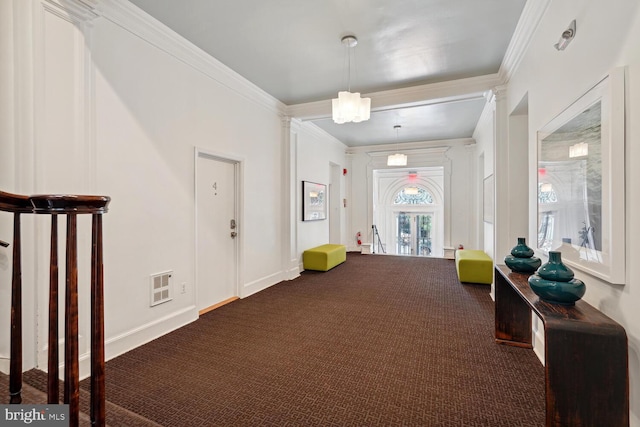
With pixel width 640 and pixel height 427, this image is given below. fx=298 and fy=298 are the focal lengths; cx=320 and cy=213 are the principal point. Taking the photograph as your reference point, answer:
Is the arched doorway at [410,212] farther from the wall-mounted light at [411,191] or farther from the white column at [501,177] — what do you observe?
the white column at [501,177]

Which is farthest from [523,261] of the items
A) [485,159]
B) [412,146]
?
[412,146]

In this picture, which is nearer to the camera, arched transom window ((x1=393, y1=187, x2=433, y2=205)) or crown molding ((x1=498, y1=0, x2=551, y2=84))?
crown molding ((x1=498, y1=0, x2=551, y2=84))

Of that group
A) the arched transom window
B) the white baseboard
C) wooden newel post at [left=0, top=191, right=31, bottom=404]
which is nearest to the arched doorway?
the arched transom window

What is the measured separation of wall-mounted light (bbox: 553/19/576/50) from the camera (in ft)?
5.93

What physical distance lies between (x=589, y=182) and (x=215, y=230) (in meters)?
3.46

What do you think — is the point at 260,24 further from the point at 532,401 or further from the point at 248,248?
the point at 532,401

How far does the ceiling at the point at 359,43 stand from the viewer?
2.51m

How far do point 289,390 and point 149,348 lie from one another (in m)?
1.40

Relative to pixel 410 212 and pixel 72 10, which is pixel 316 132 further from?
pixel 410 212

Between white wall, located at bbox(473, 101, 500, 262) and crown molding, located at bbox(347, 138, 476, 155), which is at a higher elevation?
crown molding, located at bbox(347, 138, 476, 155)

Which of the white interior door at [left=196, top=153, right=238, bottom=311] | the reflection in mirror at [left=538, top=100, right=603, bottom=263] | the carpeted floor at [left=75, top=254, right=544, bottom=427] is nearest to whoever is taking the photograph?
the reflection in mirror at [left=538, top=100, right=603, bottom=263]

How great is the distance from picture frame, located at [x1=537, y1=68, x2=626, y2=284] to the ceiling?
1.34 metres

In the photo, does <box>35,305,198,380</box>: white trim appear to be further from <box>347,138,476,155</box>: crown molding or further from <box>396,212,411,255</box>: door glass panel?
<box>396,212,411,255</box>: door glass panel

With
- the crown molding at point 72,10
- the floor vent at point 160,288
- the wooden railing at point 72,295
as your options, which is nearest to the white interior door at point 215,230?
the floor vent at point 160,288
